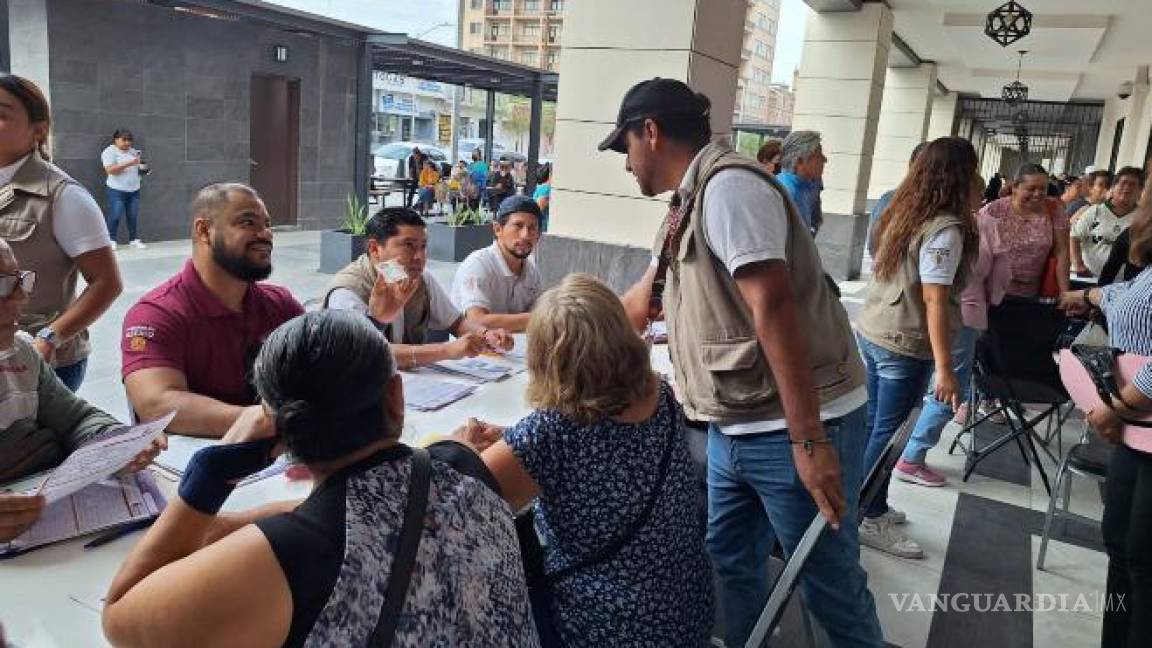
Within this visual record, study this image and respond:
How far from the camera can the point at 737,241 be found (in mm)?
1576

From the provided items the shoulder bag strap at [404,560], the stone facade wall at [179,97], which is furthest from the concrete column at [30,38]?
the shoulder bag strap at [404,560]

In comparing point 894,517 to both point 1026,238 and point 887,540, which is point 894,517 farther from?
point 1026,238

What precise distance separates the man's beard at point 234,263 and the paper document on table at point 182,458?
470 millimetres

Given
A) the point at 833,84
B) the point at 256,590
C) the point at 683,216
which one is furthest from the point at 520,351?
the point at 833,84

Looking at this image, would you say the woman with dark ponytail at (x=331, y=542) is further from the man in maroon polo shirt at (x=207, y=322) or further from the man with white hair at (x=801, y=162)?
the man with white hair at (x=801, y=162)

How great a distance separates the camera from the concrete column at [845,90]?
28.4 ft

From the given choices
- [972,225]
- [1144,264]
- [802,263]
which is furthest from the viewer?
[972,225]

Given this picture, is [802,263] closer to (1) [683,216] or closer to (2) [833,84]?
(1) [683,216]

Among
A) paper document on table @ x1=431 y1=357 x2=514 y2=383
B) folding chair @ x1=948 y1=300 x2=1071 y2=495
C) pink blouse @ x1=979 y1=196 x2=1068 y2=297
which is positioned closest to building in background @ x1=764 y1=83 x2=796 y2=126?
pink blouse @ x1=979 y1=196 x2=1068 y2=297

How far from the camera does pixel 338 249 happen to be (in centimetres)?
805

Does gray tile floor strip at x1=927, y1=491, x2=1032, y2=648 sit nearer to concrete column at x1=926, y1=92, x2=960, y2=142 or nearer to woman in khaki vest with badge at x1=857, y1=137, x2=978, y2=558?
woman in khaki vest with badge at x1=857, y1=137, x2=978, y2=558

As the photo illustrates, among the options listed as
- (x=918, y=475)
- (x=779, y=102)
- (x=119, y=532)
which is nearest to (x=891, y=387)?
(x=918, y=475)

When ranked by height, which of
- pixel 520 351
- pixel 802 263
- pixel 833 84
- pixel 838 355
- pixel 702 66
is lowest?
pixel 520 351

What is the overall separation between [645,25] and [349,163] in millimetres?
8641
